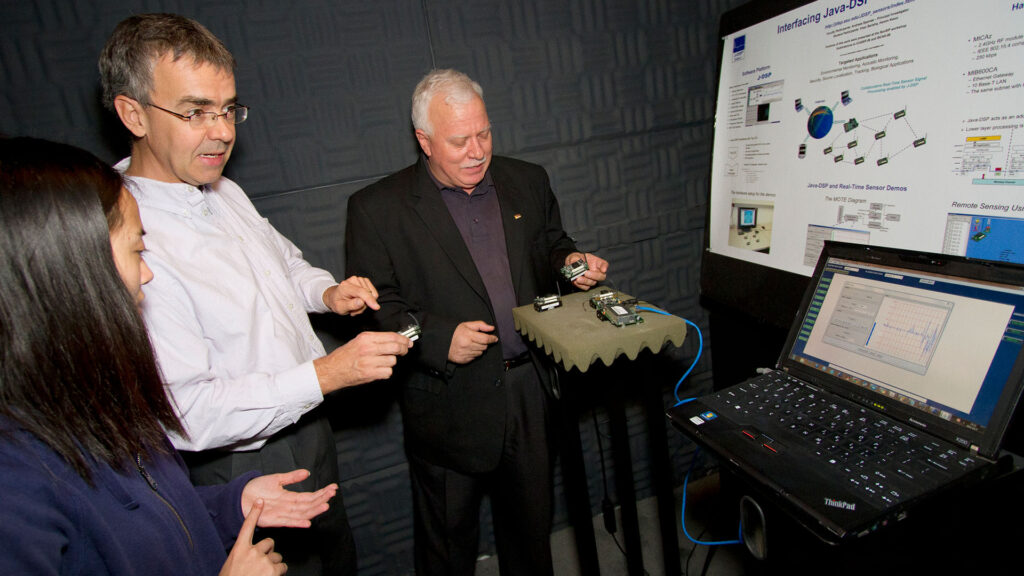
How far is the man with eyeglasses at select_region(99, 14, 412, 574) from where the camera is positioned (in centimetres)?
128

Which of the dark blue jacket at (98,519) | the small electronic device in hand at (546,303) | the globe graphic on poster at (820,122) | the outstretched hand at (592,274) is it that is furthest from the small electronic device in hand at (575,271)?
the dark blue jacket at (98,519)

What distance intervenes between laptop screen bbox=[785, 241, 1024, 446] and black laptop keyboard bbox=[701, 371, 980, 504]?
0.05 m

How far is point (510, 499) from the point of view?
2141 millimetres

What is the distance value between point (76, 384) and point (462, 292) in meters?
1.22

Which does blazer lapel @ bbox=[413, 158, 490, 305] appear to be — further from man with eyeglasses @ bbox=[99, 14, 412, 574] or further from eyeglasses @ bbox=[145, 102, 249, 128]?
eyeglasses @ bbox=[145, 102, 249, 128]

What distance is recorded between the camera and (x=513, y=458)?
2.07m

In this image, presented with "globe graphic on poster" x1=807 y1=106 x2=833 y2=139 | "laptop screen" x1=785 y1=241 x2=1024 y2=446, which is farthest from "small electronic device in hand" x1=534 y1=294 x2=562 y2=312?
"globe graphic on poster" x1=807 y1=106 x2=833 y2=139

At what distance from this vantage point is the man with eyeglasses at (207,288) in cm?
128

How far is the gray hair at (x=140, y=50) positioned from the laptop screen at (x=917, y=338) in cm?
181

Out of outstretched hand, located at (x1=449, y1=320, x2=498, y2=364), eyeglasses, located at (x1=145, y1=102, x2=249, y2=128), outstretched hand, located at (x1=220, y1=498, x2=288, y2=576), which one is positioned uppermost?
eyeglasses, located at (x1=145, y1=102, x2=249, y2=128)

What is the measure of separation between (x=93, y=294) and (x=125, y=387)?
0.18m

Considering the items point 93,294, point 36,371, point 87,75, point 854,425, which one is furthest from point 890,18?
point 87,75

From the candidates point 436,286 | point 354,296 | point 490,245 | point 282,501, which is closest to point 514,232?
point 490,245

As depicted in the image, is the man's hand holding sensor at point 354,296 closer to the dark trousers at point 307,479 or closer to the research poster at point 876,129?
the dark trousers at point 307,479
